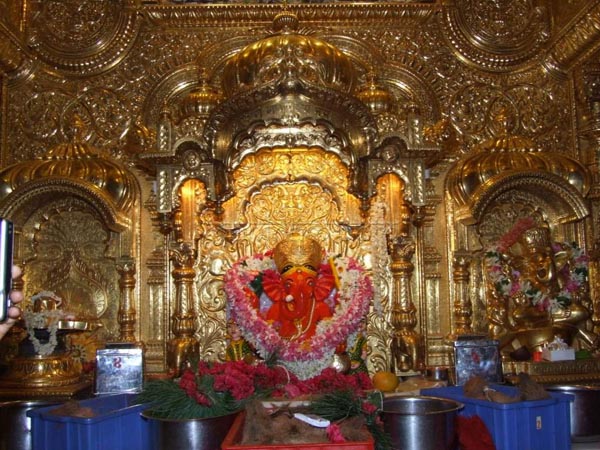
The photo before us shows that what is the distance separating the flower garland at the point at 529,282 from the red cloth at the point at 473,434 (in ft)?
12.1

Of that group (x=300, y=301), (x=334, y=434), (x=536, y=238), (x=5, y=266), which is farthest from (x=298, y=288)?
(x=5, y=266)

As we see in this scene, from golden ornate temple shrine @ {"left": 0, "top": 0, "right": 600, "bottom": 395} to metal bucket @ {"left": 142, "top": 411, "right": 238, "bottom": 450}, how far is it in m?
3.30

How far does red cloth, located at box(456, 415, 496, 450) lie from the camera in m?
4.23

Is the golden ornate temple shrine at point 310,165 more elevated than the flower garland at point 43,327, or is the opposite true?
the golden ornate temple shrine at point 310,165

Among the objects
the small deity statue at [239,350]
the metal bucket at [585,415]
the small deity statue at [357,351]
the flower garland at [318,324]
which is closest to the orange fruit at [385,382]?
the flower garland at [318,324]

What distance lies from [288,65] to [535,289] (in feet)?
11.8

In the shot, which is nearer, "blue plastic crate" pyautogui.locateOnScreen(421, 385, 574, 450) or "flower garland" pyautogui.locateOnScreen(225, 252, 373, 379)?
"blue plastic crate" pyautogui.locateOnScreen(421, 385, 574, 450)

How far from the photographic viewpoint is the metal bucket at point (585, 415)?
557cm

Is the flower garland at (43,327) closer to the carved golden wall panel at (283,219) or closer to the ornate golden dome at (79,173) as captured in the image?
the ornate golden dome at (79,173)

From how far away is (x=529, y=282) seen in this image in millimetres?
7875

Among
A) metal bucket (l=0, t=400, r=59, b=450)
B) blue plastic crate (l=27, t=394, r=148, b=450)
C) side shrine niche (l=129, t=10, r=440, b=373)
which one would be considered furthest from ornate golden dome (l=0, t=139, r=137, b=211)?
blue plastic crate (l=27, t=394, r=148, b=450)

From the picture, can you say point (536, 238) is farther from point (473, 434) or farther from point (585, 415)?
point (473, 434)

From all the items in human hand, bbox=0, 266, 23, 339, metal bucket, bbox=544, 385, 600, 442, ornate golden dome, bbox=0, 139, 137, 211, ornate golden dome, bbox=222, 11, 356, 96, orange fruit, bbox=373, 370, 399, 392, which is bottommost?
metal bucket, bbox=544, 385, 600, 442

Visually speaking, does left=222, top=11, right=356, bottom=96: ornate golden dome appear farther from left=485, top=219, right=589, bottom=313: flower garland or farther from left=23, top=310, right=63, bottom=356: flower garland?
left=23, top=310, right=63, bottom=356: flower garland
